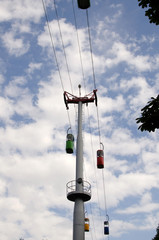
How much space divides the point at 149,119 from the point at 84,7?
17.8ft

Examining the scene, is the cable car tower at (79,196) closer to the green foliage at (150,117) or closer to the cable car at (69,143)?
the cable car at (69,143)

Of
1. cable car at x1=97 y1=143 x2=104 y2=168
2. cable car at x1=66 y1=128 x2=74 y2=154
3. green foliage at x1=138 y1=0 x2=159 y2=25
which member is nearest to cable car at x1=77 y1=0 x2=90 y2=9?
green foliage at x1=138 y1=0 x2=159 y2=25

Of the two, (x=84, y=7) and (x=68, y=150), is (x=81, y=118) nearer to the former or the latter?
(x=68, y=150)

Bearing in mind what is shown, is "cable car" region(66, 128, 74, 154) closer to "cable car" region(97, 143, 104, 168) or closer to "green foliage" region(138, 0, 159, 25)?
"cable car" region(97, 143, 104, 168)

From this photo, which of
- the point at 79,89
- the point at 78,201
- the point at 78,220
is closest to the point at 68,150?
the point at 78,201

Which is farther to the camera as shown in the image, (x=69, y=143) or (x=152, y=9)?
(x=69, y=143)

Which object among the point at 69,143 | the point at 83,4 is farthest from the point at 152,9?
the point at 69,143

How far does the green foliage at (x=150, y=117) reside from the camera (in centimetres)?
1065

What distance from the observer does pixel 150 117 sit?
1073 cm

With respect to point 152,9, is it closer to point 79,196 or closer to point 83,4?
point 83,4

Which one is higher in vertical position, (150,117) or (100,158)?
(100,158)

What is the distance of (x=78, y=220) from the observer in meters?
20.0

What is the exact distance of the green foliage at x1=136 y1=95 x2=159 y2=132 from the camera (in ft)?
34.9

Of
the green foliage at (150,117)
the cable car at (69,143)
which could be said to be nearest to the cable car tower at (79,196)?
the cable car at (69,143)
